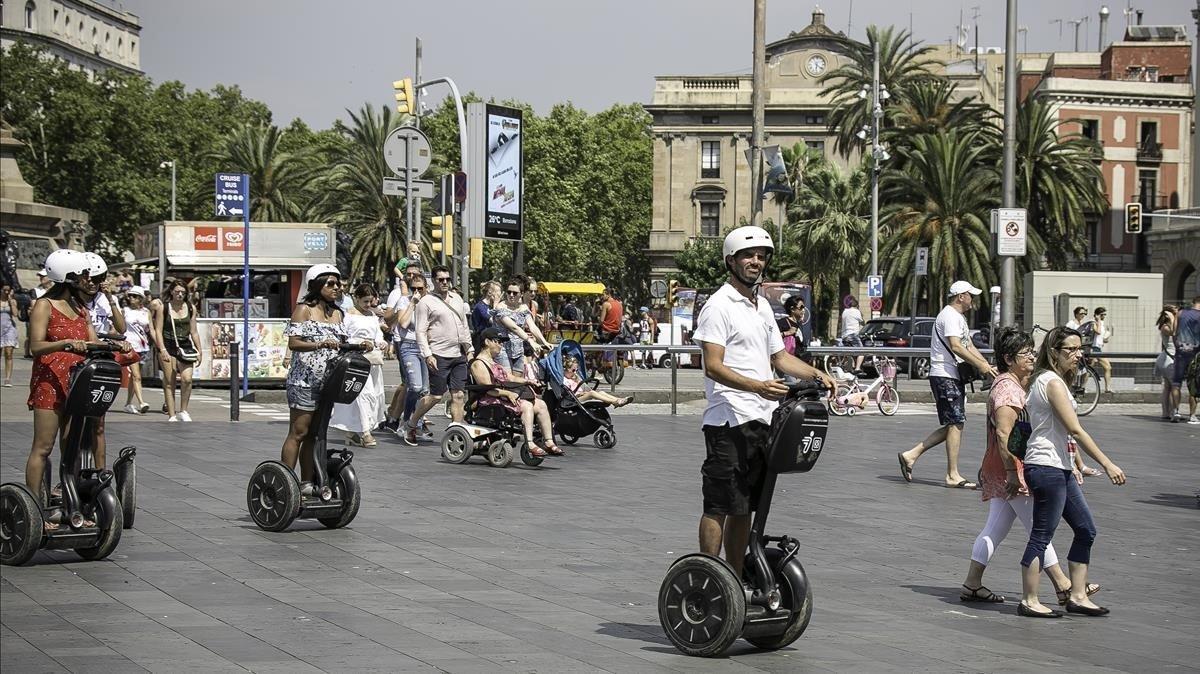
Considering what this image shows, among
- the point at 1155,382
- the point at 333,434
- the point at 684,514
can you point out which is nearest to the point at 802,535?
the point at 684,514

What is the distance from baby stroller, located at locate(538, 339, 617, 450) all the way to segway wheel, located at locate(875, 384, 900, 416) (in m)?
7.51

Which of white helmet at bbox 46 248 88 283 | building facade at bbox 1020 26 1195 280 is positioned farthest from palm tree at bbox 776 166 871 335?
white helmet at bbox 46 248 88 283

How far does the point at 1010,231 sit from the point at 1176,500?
11625 mm

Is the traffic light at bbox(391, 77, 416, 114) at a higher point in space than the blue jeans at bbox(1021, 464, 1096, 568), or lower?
higher

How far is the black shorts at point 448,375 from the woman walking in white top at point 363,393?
59 centimetres

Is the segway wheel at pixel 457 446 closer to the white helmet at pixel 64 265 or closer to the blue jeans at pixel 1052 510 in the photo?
the white helmet at pixel 64 265

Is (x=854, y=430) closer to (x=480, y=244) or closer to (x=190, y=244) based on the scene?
(x=480, y=244)

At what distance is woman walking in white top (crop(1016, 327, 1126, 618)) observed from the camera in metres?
7.77

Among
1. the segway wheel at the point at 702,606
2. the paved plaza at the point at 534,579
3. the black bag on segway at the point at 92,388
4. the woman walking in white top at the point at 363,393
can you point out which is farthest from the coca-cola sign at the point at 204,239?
the segway wheel at the point at 702,606

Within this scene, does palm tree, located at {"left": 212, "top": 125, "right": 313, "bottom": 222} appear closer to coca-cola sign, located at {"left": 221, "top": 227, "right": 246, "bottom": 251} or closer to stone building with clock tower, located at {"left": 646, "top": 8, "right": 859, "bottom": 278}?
stone building with clock tower, located at {"left": 646, "top": 8, "right": 859, "bottom": 278}

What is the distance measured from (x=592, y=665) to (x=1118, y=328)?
24.6m

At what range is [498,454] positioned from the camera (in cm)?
1421

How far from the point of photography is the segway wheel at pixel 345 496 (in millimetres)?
9914

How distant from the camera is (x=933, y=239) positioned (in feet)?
165
